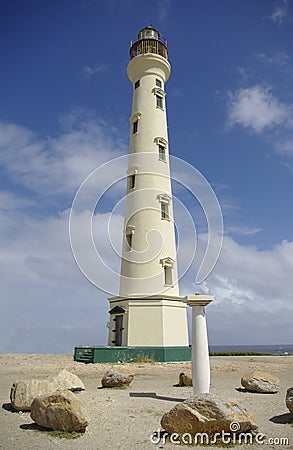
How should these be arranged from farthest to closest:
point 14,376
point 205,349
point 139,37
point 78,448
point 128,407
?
point 139,37
point 14,376
point 205,349
point 128,407
point 78,448

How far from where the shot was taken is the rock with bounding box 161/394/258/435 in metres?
6.37

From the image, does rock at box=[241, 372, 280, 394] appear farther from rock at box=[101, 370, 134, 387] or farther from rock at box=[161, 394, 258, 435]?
rock at box=[161, 394, 258, 435]

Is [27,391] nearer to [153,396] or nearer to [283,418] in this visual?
[153,396]

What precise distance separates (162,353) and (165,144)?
44.6 feet

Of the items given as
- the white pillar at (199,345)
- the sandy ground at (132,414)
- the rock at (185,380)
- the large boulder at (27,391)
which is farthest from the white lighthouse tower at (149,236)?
the large boulder at (27,391)

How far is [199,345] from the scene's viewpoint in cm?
1019

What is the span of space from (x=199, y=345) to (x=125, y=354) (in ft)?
36.5

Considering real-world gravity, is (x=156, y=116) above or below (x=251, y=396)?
above

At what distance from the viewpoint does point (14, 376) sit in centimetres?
1515

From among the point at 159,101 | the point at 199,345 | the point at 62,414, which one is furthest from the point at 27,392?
the point at 159,101

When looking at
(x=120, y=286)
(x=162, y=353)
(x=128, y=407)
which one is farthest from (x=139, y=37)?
(x=128, y=407)

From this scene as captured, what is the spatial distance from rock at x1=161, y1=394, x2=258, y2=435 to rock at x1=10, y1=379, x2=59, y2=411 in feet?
10.4

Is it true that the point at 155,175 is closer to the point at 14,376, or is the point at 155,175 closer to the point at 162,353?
the point at 162,353

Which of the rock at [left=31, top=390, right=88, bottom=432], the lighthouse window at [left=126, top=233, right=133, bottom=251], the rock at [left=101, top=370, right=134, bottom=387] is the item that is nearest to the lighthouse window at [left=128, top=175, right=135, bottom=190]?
the lighthouse window at [left=126, top=233, right=133, bottom=251]
